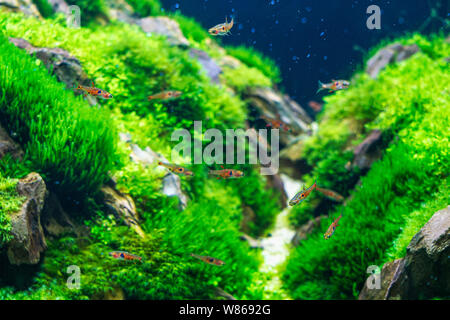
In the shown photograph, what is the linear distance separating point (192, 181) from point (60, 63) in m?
2.55

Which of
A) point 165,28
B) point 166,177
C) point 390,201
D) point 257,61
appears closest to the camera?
point 390,201

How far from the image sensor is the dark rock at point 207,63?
27.4 ft

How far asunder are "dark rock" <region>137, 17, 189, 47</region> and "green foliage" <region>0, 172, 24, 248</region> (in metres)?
6.30

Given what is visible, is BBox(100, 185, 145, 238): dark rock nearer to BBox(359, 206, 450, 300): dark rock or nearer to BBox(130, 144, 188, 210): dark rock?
BBox(130, 144, 188, 210): dark rock

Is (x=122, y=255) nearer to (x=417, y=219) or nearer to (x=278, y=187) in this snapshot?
(x=417, y=219)

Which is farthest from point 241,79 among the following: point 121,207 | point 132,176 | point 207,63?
point 121,207

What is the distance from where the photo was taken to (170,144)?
5473 millimetres

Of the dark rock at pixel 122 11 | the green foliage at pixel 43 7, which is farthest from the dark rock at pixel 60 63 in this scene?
the dark rock at pixel 122 11

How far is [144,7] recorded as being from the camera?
10133 millimetres

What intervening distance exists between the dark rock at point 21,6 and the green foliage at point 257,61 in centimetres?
639

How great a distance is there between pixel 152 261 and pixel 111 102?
289 cm

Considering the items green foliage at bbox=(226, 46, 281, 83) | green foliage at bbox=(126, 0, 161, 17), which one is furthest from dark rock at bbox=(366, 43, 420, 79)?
green foliage at bbox=(126, 0, 161, 17)

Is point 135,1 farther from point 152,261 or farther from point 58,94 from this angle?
point 152,261
